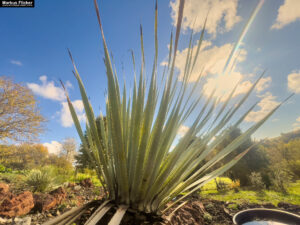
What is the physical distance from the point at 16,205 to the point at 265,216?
5364 mm

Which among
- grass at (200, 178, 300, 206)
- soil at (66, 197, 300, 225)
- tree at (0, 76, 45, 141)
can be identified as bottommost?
grass at (200, 178, 300, 206)

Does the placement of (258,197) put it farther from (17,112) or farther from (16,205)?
(17,112)

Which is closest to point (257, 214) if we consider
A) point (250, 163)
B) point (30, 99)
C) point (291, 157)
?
point (250, 163)

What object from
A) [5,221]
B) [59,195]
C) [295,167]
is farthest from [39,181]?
[295,167]

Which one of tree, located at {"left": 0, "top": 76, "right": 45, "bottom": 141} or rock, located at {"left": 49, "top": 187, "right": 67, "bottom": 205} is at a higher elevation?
tree, located at {"left": 0, "top": 76, "right": 45, "bottom": 141}

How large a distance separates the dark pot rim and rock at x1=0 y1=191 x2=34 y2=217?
15.2 ft

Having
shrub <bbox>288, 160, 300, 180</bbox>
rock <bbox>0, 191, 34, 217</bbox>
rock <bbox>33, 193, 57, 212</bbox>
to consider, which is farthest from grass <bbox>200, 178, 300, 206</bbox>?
shrub <bbox>288, 160, 300, 180</bbox>

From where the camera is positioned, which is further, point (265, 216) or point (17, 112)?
point (17, 112)

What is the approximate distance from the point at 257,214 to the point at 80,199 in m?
5.39

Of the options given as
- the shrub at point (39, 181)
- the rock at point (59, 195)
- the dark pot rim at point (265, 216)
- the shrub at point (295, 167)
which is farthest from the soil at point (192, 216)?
the shrub at point (295, 167)

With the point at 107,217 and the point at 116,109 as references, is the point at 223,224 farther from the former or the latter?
the point at 116,109

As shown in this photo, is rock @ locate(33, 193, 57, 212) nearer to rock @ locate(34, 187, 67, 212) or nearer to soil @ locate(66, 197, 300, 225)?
rock @ locate(34, 187, 67, 212)

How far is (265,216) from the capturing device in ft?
8.86

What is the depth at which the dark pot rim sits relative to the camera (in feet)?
7.87
